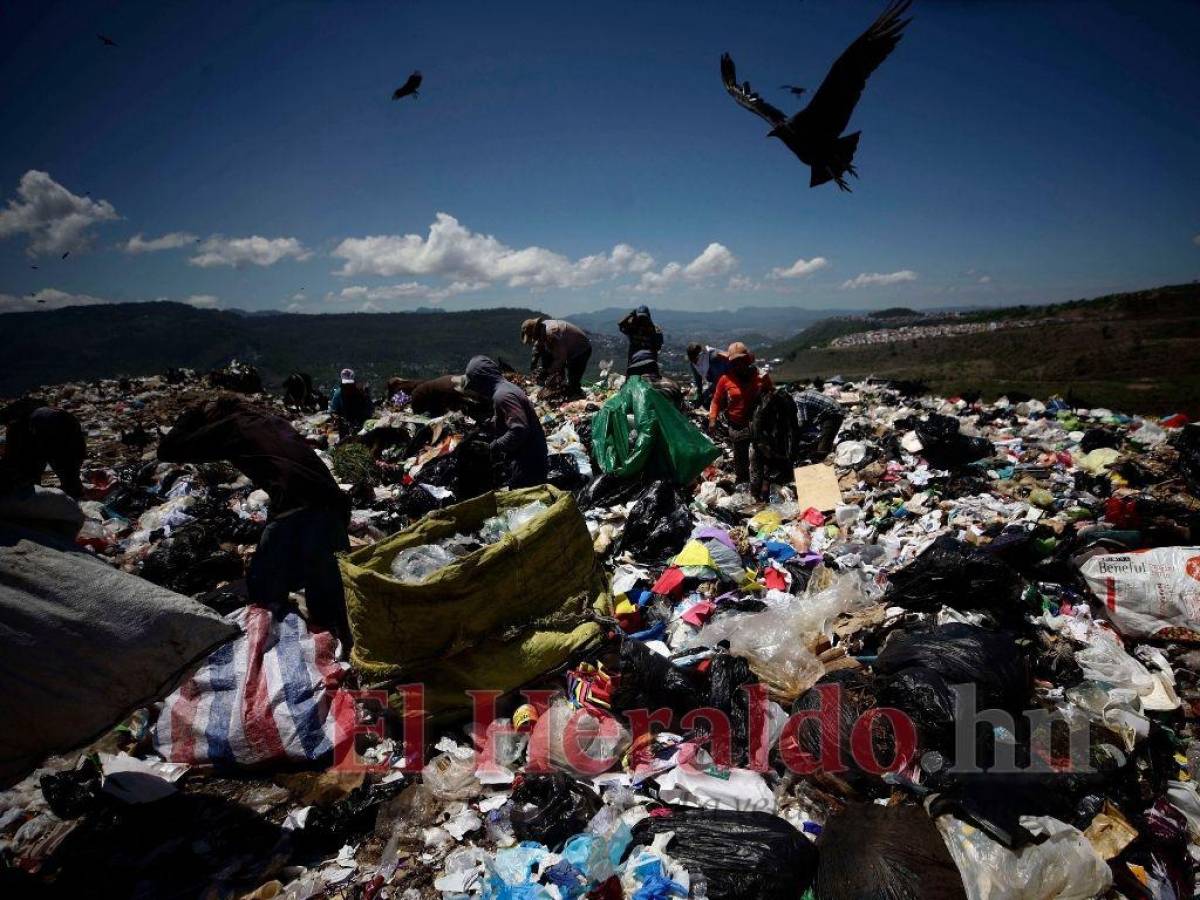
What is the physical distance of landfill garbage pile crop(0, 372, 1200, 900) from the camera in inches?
70.3

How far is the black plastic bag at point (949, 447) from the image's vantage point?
514cm

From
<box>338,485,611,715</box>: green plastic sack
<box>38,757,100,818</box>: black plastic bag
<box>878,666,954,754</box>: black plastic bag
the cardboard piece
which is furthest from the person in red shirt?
<box>38,757,100,818</box>: black plastic bag

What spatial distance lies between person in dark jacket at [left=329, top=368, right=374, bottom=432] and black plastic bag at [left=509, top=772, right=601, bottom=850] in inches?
291

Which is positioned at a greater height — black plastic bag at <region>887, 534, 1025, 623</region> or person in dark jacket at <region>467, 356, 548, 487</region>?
person in dark jacket at <region>467, 356, 548, 487</region>

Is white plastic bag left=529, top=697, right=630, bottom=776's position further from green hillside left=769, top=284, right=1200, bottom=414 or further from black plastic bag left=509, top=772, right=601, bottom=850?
green hillside left=769, top=284, right=1200, bottom=414

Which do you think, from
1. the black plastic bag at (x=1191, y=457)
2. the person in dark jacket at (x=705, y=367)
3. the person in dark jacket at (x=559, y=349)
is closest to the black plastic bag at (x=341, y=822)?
the black plastic bag at (x=1191, y=457)

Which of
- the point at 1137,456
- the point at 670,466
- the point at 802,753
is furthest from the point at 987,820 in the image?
the point at 1137,456

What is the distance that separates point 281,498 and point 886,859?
335 centimetres

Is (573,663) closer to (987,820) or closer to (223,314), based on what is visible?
(987,820)

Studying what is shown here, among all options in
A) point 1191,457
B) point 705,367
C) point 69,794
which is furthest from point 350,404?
point 1191,457

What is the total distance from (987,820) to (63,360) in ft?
351

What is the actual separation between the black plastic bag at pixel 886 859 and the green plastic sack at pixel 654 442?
3399 mm

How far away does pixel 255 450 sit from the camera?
2.92 meters

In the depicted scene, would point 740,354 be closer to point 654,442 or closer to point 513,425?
point 654,442
